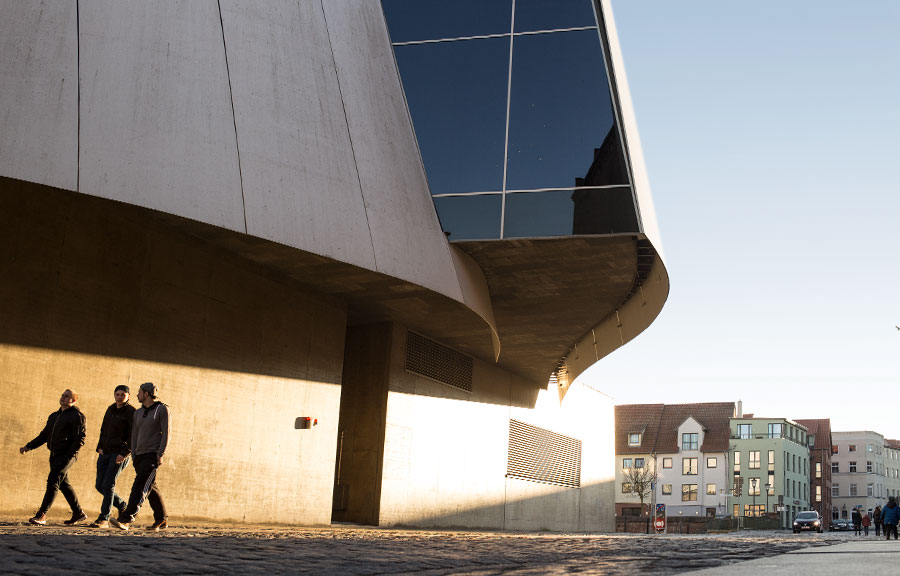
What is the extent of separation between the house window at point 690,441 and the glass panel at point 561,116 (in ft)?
244

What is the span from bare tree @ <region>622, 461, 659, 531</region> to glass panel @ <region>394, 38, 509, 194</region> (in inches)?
2356

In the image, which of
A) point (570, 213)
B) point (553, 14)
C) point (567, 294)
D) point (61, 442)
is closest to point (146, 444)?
point (61, 442)

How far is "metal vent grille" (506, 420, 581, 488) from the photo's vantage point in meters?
27.7

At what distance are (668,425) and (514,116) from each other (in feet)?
246

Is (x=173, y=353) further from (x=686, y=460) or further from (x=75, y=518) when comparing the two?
(x=686, y=460)

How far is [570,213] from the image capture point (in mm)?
17000

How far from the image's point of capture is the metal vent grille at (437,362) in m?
21.4

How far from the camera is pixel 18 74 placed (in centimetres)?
1104

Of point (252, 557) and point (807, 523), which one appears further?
point (807, 523)

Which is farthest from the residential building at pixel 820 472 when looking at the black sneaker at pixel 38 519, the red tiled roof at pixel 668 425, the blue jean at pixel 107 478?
the black sneaker at pixel 38 519

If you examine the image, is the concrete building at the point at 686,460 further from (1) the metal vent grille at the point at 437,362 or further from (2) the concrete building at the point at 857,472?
(1) the metal vent grille at the point at 437,362

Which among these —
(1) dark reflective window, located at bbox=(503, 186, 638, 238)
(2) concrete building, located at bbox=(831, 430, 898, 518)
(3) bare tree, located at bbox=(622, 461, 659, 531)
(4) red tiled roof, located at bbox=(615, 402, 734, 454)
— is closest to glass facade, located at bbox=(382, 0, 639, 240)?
(1) dark reflective window, located at bbox=(503, 186, 638, 238)

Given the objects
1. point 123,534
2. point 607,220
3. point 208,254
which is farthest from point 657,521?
point 123,534

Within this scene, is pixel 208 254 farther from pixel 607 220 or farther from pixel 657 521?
pixel 657 521
